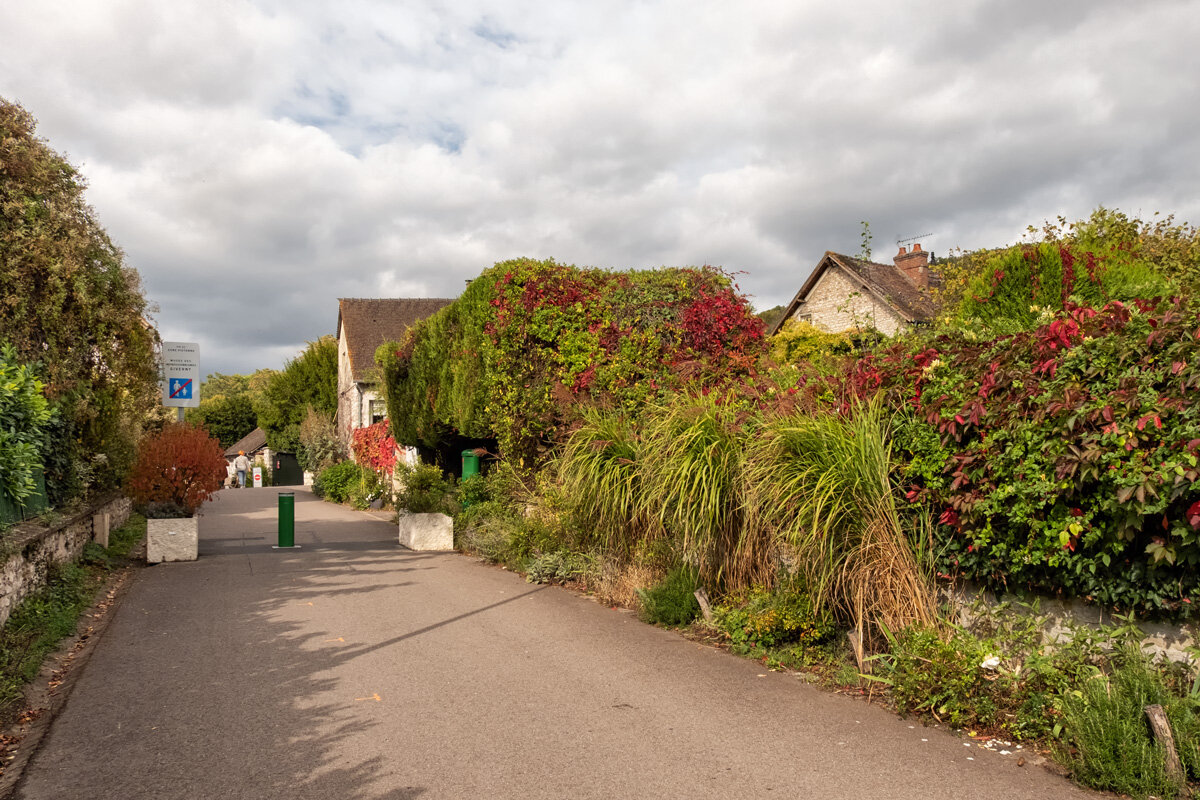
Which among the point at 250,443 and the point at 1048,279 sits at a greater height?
the point at 1048,279

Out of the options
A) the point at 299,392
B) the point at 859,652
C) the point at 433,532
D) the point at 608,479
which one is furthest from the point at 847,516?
the point at 299,392

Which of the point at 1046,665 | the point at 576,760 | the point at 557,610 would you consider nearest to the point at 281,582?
the point at 557,610

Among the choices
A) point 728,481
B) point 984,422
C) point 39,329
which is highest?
point 39,329

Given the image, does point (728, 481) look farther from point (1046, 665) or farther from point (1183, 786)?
point (1183, 786)

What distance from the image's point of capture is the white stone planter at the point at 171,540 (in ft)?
43.2

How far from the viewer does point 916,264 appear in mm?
33562

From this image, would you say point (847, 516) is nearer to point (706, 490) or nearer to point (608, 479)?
point (706, 490)

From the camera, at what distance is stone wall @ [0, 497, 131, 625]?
24.7ft

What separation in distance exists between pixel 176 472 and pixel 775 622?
10638mm

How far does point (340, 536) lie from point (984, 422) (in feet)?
48.0

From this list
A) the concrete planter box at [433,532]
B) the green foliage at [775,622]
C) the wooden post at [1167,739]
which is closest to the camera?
the wooden post at [1167,739]

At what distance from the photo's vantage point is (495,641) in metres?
7.91

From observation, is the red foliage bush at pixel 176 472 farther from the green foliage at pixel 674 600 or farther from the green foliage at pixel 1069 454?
the green foliage at pixel 1069 454

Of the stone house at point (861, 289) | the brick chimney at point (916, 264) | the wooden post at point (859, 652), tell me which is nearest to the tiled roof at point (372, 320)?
the stone house at point (861, 289)
